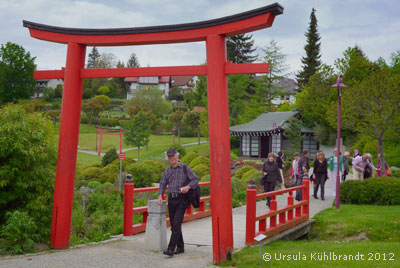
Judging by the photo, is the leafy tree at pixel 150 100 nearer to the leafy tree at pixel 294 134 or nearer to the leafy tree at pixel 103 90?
the leafy tree at pixel 103 90

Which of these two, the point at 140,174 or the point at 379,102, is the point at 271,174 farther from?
the point at 379,102

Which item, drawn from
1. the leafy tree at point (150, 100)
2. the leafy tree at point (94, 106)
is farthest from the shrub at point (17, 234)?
the leafy tree at point (150, 100)

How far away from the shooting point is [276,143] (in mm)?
39250

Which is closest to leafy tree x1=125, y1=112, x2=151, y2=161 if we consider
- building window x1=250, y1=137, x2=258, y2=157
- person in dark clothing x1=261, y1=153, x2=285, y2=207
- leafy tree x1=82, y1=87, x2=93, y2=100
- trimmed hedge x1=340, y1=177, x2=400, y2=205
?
building window x1=250, y1=137, x2=258, y2=157

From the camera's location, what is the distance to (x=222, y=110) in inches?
269

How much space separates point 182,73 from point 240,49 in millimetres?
50366

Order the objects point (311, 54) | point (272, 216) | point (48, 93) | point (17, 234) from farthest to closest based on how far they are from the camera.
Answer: point (48, 93) < point (311, 54) < point (272, 216) < point (17, 234)

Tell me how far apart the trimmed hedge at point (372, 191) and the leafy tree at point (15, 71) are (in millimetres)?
59481

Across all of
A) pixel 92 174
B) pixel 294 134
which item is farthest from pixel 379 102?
pixel 92 174

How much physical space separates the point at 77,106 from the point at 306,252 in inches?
192

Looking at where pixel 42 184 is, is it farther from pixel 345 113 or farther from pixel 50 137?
pixel 345 113

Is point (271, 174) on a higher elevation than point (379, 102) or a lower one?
lower

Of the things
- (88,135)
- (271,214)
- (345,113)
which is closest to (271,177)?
(271,214)

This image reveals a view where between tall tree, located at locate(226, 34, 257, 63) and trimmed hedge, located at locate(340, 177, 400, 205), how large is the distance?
4204cm
